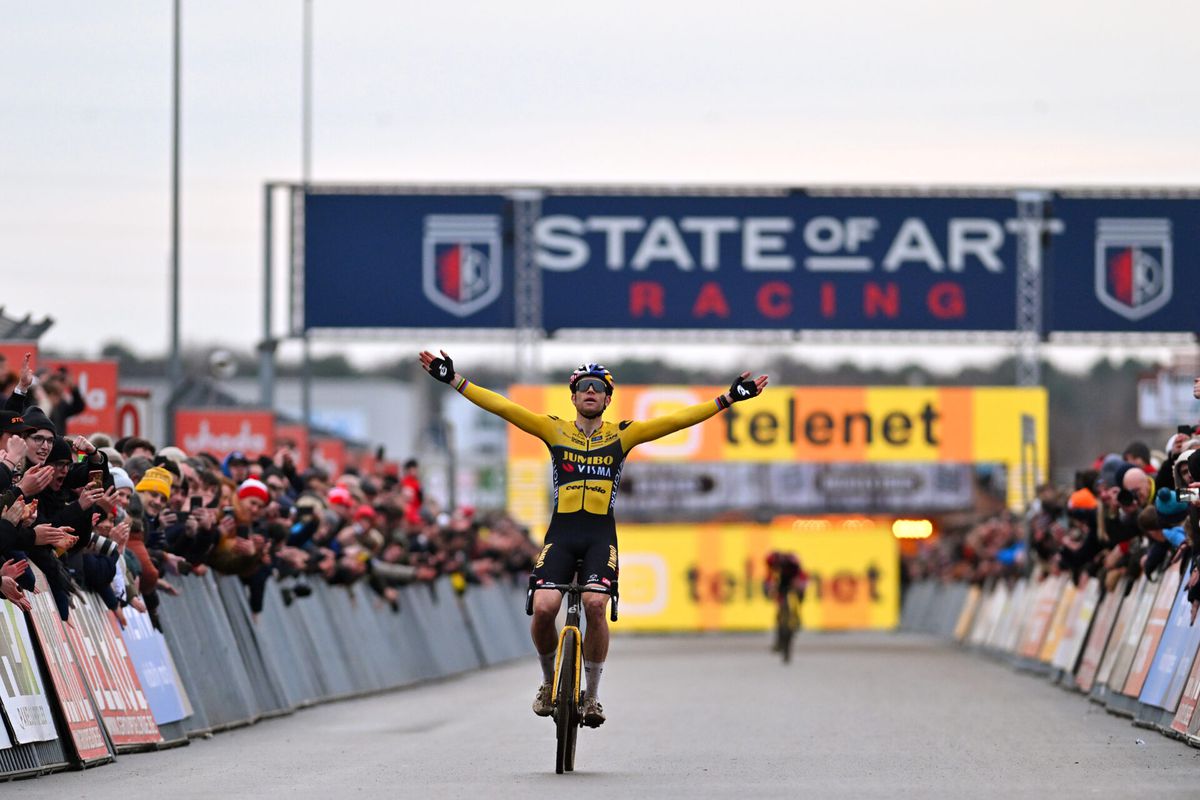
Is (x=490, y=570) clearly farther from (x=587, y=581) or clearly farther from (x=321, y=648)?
(x=587, y=581)

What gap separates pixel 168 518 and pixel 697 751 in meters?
4.47

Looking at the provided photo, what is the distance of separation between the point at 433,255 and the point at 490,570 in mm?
4743

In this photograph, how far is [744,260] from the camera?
121ft

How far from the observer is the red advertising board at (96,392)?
965 inches

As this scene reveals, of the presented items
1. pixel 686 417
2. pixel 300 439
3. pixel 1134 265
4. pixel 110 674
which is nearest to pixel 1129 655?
pixel 686 417

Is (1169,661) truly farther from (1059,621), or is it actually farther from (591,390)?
(1059,621)

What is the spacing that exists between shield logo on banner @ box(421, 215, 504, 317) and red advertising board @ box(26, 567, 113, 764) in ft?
74.5

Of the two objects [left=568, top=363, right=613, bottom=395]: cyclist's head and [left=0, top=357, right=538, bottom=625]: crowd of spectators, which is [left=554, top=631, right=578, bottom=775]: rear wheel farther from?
[left=0, top=357, right=538, bottom=625]: crowd of spectators

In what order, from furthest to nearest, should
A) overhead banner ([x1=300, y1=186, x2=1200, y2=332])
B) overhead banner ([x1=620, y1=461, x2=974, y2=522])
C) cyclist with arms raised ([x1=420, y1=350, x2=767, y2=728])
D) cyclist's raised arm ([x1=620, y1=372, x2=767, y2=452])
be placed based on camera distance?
overhead banner ([x1=620, y1=461, x2=974, y2=522])
overhead banner ([x1=300, y1=186, x2=1200, y2=332])
cyclist's raised arm ([x1=620, y1=372, x2=767, y2=452])
cyclist with arms raised ([x1=420, y1=350, x2=767, y2=728])

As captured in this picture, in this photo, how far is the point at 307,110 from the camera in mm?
46406

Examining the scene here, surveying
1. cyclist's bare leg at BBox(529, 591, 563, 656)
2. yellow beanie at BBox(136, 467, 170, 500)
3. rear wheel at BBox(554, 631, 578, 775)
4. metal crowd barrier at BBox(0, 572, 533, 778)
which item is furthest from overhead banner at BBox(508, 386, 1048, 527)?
rear wheel at BBox(554, 631, 578, 775)

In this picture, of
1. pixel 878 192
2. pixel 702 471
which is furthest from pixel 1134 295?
pixel 702 471

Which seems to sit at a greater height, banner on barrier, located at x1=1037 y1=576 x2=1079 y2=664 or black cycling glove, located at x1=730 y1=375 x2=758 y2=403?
black cycling glove, located at x1=730 y1=375 x2=758 y2=403

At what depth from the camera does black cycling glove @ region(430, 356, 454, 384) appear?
14.2 metres
